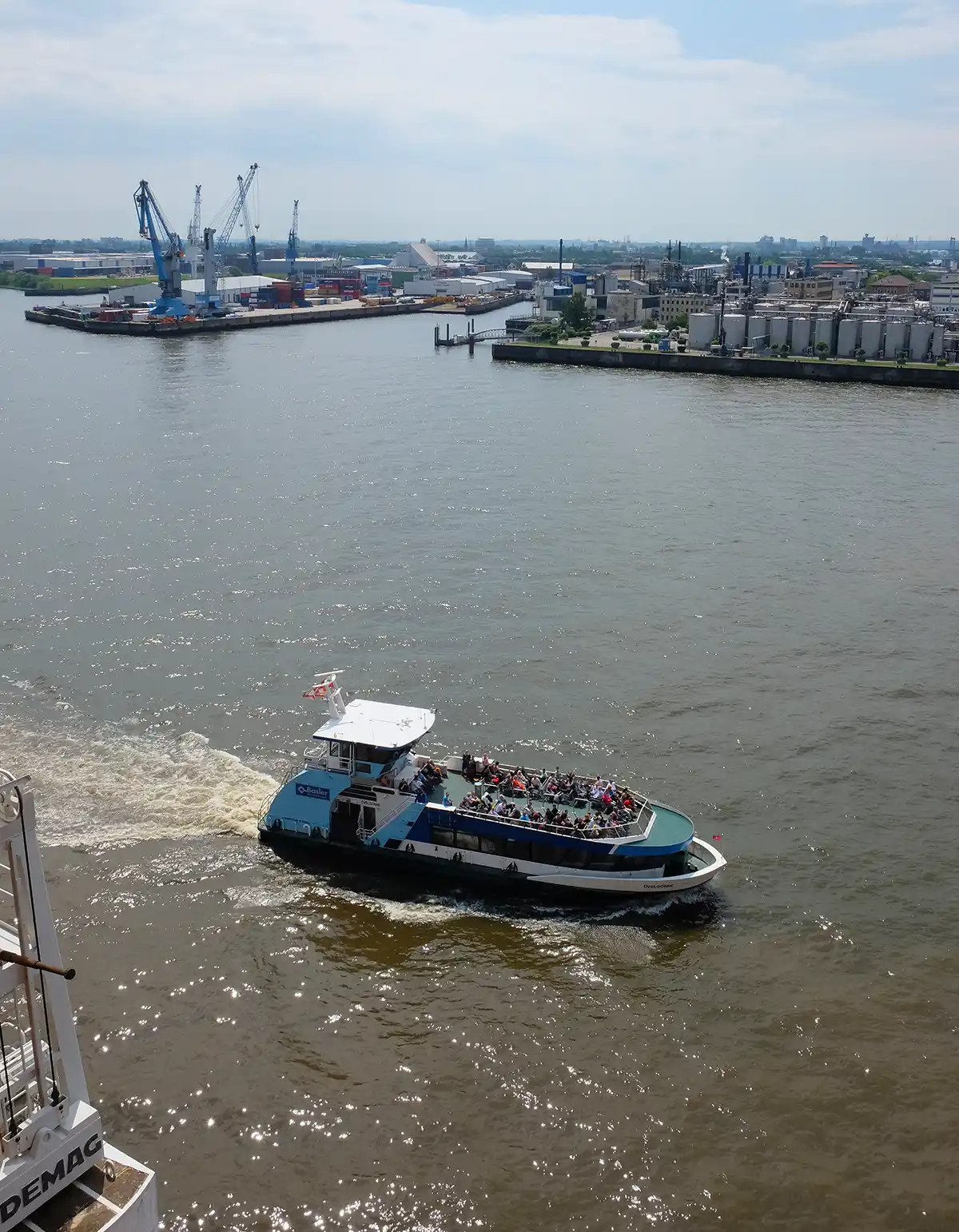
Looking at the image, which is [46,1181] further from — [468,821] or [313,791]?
[313,791]

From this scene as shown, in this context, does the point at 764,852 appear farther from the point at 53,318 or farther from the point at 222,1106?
the point at 53,318

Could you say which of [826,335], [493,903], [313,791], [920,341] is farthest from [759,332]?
[493,903]

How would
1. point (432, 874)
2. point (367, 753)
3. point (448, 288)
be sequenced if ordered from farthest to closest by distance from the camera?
1. point (448, 288)
2. point (367, 753)
3. point (432, 874)

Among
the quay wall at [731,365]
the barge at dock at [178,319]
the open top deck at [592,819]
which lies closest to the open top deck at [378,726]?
the open top deck at [592,819]

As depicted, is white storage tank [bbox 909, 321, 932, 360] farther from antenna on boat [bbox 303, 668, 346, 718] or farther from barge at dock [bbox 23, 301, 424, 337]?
antenna on boat [bbox 303, 668, 346, 718]

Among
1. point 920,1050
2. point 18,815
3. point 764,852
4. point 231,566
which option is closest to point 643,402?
point 231,566

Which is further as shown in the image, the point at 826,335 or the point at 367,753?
the point at 826,335

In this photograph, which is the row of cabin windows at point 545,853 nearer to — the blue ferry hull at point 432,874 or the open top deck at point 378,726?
the blue ferry hull at point 432,874
